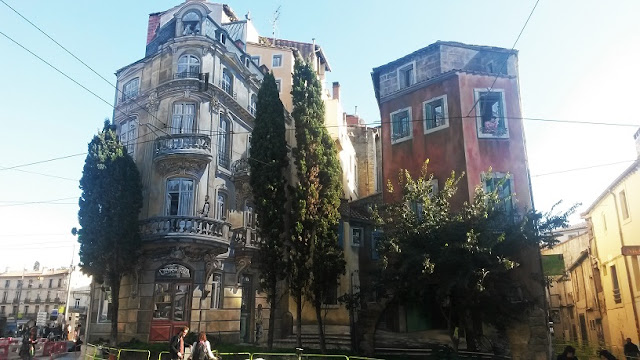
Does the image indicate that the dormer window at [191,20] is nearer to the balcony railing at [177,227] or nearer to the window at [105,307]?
the balcony railing at [177,227]

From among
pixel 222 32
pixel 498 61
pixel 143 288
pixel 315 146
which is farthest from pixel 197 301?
pixel 498 61

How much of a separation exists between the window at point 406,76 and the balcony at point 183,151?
10124 millimetres

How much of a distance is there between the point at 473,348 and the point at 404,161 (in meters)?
8.93

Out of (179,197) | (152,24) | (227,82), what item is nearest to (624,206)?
(227,82)

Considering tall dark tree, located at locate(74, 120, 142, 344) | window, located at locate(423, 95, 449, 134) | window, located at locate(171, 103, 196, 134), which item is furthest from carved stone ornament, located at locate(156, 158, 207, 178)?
window, located at locate(423, 95, 449, 134)

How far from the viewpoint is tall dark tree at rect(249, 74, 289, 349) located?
20375 millimetres

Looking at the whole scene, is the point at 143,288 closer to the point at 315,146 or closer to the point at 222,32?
the point at 315,146

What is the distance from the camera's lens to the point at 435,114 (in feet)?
75.3

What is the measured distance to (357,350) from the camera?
64.5ft

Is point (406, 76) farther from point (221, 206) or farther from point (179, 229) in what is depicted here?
point (179, 229)

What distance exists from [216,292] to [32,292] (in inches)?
2875

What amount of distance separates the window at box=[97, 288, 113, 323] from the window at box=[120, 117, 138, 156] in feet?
22.7

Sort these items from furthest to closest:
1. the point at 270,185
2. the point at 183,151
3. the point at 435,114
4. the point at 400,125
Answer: the point at 400,125, the point at 435,114, the point at 183,151, the point at 270,185

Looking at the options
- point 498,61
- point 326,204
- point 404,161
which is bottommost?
point 326,204
